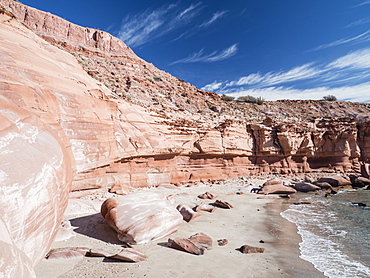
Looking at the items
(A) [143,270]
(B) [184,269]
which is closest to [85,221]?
(A) [143,270]

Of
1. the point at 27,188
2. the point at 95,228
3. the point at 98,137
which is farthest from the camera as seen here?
the point at 98,137

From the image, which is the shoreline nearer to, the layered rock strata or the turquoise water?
the turquoise water

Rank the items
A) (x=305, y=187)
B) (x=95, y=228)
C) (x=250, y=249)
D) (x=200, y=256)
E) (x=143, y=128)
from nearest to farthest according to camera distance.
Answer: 1. (x=200, y=256)
2. (x=250, y=249)
3. (x=95, y=228)
4. (x=143, y=128)
5. (x=305, y=187)

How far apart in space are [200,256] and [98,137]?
687 cm

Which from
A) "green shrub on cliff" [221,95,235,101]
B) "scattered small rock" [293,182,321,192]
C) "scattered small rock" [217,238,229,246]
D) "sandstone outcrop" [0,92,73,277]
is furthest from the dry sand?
"green shrub on cliff" [221,95,235,101]

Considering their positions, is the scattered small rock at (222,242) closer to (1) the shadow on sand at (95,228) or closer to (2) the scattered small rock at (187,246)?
(2) the scattered small rock at (187,246)

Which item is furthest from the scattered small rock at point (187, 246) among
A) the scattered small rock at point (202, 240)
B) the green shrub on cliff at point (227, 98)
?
the green shrub on cliff at point (227, 98)

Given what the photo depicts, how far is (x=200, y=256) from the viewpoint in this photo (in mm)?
4676

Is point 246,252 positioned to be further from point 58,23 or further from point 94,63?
point 58,23

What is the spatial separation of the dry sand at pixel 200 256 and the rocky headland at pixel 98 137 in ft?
3.33

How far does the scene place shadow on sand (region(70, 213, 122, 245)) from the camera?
Result: 5336mm

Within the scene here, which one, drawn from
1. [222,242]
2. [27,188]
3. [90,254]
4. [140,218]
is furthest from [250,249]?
[27,188]

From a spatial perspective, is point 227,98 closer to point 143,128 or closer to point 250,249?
point 143,128

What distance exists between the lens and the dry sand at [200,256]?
3.91 metres
